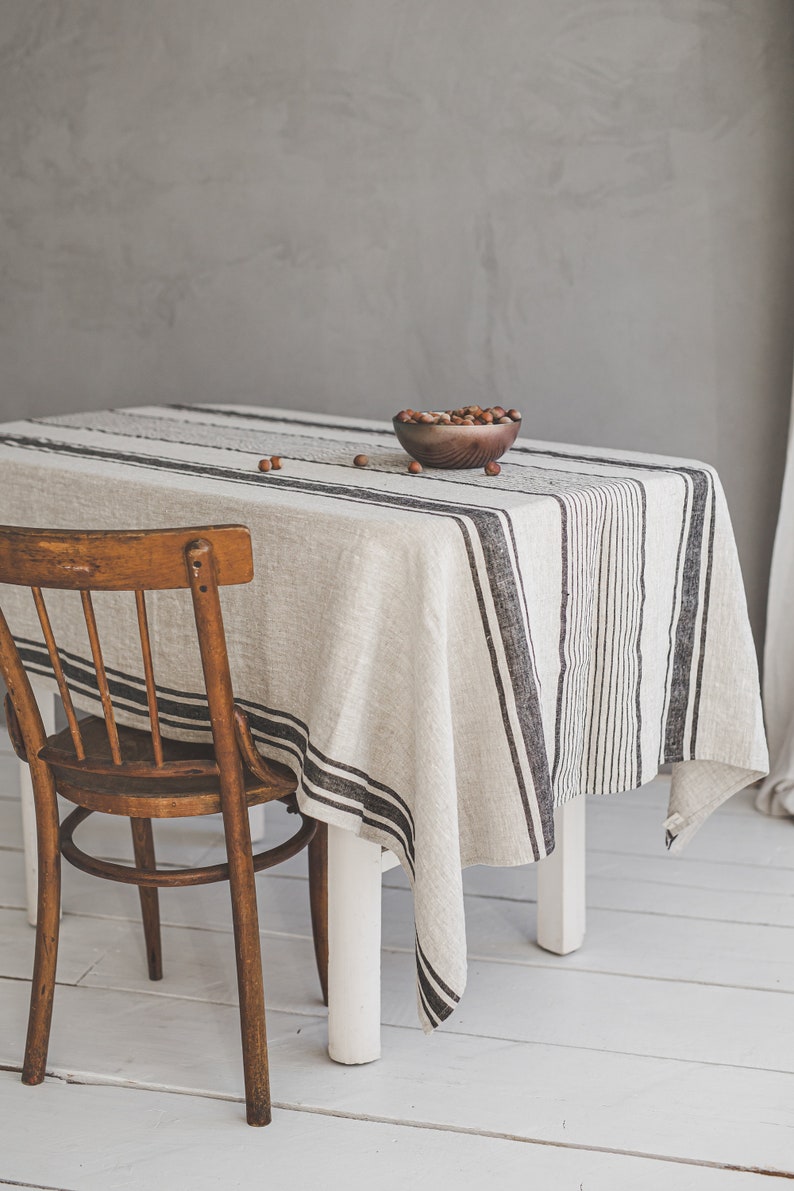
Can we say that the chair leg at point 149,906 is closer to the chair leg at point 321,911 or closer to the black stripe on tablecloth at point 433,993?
the chair leg at point 321,911

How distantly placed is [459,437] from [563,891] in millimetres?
754

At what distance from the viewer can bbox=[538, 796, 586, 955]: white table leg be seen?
1.97 m

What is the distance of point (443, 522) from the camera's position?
1494 millimetres

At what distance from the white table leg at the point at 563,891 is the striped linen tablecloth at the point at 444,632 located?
174 millimetres

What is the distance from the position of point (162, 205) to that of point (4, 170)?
0.43m

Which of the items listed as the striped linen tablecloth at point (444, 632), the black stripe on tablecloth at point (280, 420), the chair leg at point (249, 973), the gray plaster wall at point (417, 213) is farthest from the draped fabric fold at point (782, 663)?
the chair leg at point (249, 973)

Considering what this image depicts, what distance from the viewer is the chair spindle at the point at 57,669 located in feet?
4.78

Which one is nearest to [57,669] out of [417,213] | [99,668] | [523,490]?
[99,668]

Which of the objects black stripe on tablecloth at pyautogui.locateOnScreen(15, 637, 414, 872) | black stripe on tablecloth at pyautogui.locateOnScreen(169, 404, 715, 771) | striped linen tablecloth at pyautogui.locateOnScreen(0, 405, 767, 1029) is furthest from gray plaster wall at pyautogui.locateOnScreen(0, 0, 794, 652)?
black stripe on tablecloth at pyautogui.locateOnScreen(15, 637, 414, 872)

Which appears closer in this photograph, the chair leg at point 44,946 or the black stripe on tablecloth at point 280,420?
the chair leg at point 44,946

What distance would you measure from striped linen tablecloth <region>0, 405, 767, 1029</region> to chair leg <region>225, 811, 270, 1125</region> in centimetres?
10

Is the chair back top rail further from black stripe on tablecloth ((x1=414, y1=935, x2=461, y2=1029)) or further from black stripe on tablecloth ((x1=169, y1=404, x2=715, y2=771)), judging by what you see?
black stripe on tablecloth ((x1=169, y1=404, x2=715, y2=771))

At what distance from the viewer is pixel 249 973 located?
1.57 meters

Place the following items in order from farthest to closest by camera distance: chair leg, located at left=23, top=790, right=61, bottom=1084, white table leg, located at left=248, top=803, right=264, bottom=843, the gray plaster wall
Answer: the gray plaster wall → white table leg, located at left=248, top=803, right=264, bottom=843 → chair leg, located at left=23, top=790, right=61, bottom=1084
